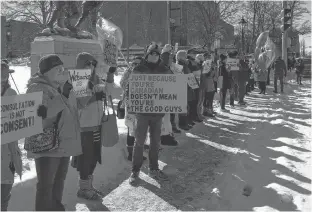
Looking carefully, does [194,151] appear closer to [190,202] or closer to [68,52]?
[190,202]

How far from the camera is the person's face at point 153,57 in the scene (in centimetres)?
505

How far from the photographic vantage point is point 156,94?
5066 millimetres

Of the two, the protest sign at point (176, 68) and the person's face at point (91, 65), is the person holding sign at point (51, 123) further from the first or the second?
the protest sign at point (176, 68)

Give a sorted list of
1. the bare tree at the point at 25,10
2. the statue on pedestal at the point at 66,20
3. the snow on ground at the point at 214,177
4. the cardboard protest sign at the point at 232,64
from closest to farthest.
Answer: the snow on ground at the point at 214,177, the statue on pedestal at the point at 66,20, the cardboard protest sign at the point at 232,64, the bare tree at the point at 25,10

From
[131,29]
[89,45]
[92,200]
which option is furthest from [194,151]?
[131,29]

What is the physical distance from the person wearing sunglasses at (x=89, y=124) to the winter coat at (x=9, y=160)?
116cm

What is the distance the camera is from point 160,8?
41781mm

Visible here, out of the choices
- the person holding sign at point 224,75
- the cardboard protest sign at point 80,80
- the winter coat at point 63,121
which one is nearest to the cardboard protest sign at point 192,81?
the person holding sign at point 224,75

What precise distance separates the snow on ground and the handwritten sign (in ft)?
2.18

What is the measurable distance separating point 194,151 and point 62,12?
4325 mm

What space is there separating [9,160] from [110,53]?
383 centimetres

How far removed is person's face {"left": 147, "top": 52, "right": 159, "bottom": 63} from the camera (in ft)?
16.6

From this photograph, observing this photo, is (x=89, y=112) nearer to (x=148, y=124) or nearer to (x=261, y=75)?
(x=148, y=124)

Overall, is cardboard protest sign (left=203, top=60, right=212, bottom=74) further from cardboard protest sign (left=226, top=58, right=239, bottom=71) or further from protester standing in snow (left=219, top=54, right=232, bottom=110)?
cardboard protest sign (left=226, top=58, right=239, bottom=71)
